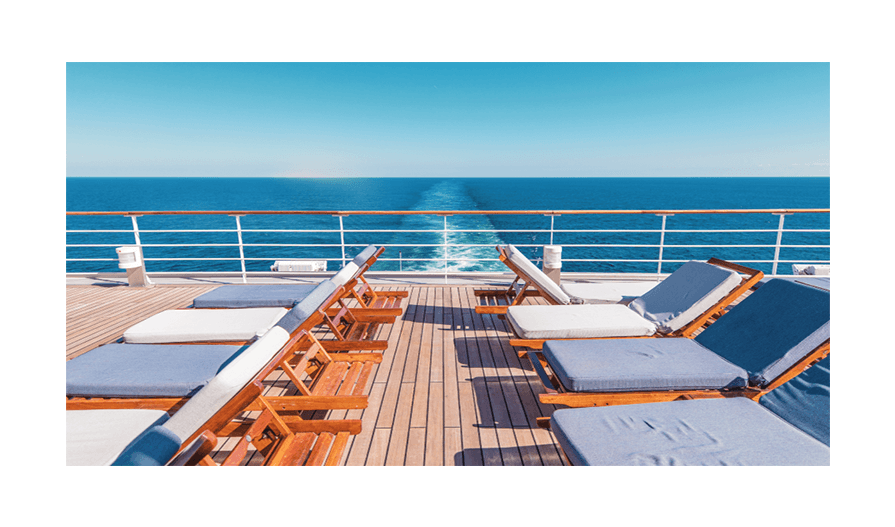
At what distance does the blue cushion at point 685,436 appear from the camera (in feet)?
3.70

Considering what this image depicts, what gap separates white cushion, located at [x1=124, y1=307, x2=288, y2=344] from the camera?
2.13m

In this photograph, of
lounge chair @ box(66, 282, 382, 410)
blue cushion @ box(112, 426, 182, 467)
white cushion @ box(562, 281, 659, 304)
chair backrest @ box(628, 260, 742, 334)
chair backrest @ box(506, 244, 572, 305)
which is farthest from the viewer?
white cushion @ box(562, 281, 659, 304)

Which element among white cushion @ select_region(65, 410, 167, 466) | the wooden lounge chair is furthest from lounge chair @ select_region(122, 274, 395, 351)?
white cushion @ select_region(65, 410, 167, 466)

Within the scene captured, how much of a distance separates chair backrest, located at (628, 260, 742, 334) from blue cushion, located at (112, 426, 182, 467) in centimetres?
239

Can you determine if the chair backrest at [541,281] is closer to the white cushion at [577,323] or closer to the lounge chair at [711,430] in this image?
the white cushion at [577,323]

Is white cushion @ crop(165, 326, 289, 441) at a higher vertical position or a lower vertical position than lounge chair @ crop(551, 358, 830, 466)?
higher

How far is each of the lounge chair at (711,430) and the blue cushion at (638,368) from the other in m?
0.19

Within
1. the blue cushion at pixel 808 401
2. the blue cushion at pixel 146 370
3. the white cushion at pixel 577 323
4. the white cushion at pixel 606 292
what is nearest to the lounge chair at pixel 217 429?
the blue cushion at pixel 146 370

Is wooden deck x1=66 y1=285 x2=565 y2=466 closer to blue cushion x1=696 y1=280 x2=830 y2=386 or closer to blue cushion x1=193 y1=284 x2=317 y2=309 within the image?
blue cushion x1=193 y1=284 x2=317 y2=309

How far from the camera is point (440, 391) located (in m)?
2.08
